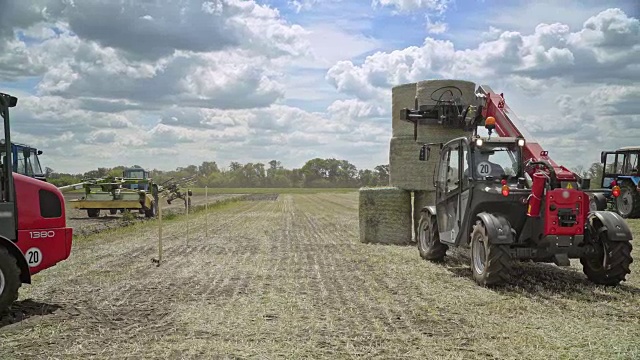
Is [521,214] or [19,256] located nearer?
[19,256]

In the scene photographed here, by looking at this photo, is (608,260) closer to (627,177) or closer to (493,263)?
(493,263)

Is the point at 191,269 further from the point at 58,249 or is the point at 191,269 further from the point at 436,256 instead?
the point at 436,256

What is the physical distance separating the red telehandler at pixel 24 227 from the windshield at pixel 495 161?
5.60 metres

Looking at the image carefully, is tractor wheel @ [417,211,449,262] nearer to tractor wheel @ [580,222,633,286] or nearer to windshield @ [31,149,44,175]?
tractor wheel @ [580,222,633,286]

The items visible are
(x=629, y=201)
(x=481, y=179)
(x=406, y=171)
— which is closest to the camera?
(x=481, y=179)

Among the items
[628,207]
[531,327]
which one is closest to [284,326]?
[531,327]

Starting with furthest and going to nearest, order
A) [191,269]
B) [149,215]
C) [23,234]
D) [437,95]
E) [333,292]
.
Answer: [149,215] → [437,95] → [191,269] → [333,292] → [23,234]

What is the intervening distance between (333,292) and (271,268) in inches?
92.7

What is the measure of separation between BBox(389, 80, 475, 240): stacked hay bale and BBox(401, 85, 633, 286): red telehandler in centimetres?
274

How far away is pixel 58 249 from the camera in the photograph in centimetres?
722

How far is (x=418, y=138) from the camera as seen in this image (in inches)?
514

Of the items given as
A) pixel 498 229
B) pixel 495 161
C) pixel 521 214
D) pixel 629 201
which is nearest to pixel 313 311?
pixel 498 229

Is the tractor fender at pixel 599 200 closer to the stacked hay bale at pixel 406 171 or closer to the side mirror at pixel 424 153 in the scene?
the side mirror at pixel 424 153

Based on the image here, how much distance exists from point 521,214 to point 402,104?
202 inches
